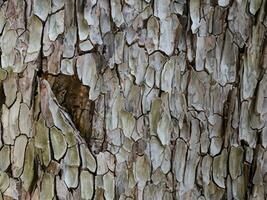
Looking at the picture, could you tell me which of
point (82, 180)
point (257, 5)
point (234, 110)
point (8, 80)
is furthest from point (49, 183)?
point (257, 5)

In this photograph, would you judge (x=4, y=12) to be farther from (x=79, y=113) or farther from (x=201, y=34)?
(x=201, y=34)

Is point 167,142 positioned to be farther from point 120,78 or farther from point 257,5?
point 257,5

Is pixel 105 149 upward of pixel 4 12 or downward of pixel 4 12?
downward

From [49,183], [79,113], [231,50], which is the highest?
[231,50]

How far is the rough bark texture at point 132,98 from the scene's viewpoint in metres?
0.88

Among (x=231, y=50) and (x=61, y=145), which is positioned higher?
(x=231, y=50)

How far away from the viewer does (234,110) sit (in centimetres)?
93

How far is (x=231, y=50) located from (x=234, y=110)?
0.29ft

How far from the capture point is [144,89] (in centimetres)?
90

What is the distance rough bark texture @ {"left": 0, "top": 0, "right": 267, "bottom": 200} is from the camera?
875mm

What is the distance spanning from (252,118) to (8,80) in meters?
0.36

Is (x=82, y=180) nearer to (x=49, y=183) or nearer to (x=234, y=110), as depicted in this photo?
(x=49, y=183)

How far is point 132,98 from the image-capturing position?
35.4 inches

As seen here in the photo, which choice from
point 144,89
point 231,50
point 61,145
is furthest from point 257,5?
point 61,145
